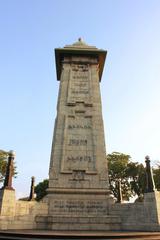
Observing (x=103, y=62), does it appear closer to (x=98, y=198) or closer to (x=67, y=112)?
(x=67, y=112)

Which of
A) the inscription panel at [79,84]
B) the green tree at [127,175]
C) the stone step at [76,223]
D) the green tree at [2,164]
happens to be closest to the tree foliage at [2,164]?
the green tree at [2,164]

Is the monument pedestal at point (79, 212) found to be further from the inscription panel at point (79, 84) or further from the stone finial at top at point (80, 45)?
the stone finial at top at point (80, 45)

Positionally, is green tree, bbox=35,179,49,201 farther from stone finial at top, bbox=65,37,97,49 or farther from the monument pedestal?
the monument pedestal

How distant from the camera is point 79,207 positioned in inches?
482

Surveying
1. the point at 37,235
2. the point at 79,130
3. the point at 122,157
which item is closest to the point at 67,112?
the point at 79,130

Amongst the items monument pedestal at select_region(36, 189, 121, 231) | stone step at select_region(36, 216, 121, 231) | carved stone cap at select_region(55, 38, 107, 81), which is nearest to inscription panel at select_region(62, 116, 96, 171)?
monument pedestal at select_region(36, 189, 121, 231)

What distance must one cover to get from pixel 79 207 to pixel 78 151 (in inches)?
132

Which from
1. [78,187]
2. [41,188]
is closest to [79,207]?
[78,187]

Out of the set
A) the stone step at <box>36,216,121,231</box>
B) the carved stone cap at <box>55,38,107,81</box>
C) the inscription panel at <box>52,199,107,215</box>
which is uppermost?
the carved stone cap at <box>55,38,107,81</box>

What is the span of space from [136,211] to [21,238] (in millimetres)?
7435

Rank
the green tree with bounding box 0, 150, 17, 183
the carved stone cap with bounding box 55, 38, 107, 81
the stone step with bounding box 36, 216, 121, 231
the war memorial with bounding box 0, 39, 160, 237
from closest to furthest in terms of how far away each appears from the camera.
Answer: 1. the stone step with bounding box 36, 216, 121, 231
2. the war memorial with bounding box 0, 39, 160, 237
3. the carved stone cap with bounding box 55, 38, 107, 81
4. the green tree with bounding box 0, 150, 17, 183

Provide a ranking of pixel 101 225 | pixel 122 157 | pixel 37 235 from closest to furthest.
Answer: pixel 37 235 → pixel 101 225 → pixel 122 157

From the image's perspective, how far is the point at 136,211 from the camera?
12.4 meters

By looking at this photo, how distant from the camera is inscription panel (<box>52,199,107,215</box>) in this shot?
478 inches
